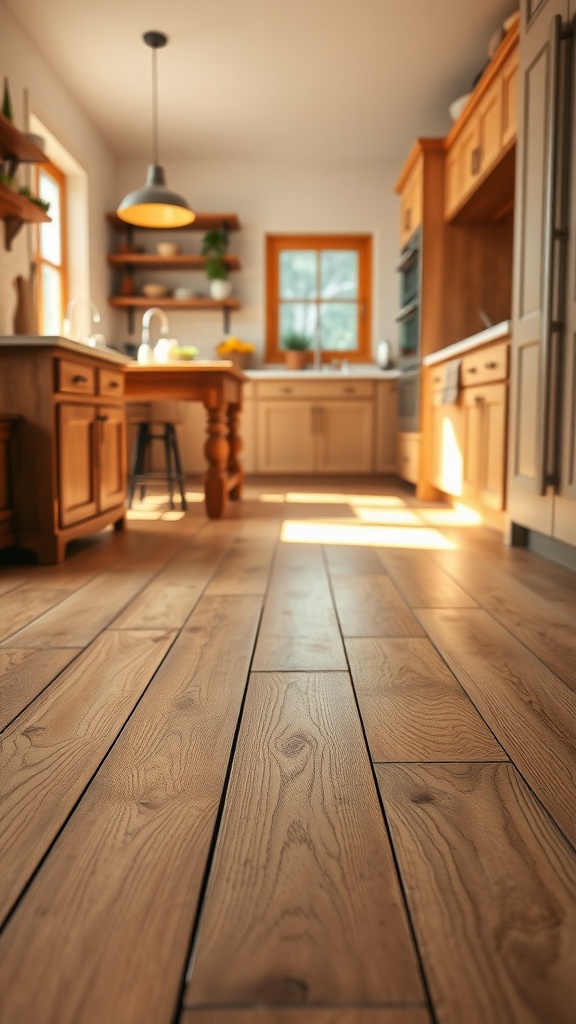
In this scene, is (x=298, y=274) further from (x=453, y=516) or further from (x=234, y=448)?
(x=453, y=516)

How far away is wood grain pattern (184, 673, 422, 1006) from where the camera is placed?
2.16 feet

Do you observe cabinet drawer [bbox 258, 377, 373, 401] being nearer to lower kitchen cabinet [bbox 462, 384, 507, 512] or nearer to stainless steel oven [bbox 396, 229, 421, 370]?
stainless steel oven [bbox 396, 229, 421, 370]

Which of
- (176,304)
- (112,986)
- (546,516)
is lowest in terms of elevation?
(112,986)

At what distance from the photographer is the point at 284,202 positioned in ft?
21.9

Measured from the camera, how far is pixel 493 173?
391 centimetres

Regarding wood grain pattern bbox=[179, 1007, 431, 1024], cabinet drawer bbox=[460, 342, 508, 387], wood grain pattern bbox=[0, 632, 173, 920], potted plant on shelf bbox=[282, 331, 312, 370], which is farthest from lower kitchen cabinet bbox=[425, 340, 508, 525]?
wood grain pattern bbox=[179, 1007, 431, 1024]

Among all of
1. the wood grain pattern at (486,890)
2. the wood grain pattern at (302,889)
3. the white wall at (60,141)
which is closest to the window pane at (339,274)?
the white wall at (60,141)

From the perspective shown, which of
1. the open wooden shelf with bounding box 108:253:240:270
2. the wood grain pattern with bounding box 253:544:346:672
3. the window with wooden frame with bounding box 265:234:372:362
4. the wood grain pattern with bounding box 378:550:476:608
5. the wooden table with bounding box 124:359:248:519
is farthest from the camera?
the window with wooden frame with bounding box 265:234:372:362

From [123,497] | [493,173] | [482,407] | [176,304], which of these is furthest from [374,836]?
[176,304]

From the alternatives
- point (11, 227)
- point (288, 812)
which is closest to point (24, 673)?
point (288, 812)

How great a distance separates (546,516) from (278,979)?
2.22 m

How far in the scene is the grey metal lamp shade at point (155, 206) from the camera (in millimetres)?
4199

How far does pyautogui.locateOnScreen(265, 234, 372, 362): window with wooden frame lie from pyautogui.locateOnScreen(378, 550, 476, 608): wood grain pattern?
13.9 feet

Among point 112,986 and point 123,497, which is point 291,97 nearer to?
point 123,497
